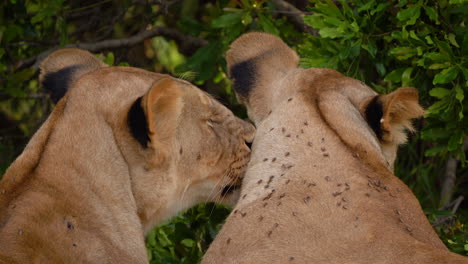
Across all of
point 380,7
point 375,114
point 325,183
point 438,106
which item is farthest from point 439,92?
point 325,183

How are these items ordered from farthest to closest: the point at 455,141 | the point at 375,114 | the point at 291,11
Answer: the point at 291,11, the point at 455,141, the point at 375,114

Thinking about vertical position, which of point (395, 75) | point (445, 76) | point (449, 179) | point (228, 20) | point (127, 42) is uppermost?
point (445, 76)

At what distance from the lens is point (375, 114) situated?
3918 mm

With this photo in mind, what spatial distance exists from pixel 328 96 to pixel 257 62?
52 centimetres

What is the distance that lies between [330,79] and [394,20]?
136 centimetres

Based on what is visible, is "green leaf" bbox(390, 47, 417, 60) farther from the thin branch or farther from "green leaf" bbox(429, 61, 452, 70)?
the thin branch

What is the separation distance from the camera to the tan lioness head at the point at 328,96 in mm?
3826

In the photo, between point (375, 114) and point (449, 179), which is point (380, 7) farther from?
point (449, 179)

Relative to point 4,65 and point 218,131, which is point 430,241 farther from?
point 4,65

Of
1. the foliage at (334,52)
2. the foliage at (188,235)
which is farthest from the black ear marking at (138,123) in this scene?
the foliage at (188,235)

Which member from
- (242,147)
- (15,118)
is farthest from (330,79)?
(15,118)

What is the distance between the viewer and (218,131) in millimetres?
4281

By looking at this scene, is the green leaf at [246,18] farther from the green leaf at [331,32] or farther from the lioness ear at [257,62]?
the lioness ear at [257,62]

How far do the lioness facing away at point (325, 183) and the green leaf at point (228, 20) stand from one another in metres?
1.87
